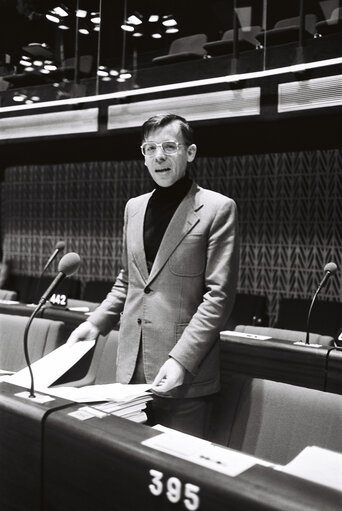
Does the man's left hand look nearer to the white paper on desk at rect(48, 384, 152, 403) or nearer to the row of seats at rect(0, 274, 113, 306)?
the white paper on desk at rect(48, 384, 152, 403)

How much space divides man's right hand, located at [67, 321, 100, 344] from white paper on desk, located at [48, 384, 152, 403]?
30 centimetres

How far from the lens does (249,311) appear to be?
240 inches

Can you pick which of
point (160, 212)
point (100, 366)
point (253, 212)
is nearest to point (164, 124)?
point (160, 212)

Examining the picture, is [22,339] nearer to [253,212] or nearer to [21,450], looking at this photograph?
[21,450]

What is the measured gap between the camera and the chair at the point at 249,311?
6.02 metres

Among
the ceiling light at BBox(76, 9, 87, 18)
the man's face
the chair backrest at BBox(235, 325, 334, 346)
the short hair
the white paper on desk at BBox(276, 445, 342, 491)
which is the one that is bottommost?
the chair backrest at BBox(235, 325, 334, 346)

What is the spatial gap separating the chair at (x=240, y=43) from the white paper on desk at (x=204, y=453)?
4.97m

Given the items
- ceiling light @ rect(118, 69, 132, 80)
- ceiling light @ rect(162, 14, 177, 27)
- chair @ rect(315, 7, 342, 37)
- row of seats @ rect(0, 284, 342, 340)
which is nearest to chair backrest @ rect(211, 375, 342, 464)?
row of seats @ rect(0, 284, 342, 340)

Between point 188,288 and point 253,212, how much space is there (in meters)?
5.44

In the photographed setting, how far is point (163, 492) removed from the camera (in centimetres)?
95

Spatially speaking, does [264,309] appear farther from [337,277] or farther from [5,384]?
[5,384]

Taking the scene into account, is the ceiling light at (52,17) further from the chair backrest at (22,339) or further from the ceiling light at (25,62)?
the chair backrest at (22,339)

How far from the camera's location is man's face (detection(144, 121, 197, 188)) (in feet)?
5.45

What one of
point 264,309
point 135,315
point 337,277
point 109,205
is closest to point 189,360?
point 135,315
